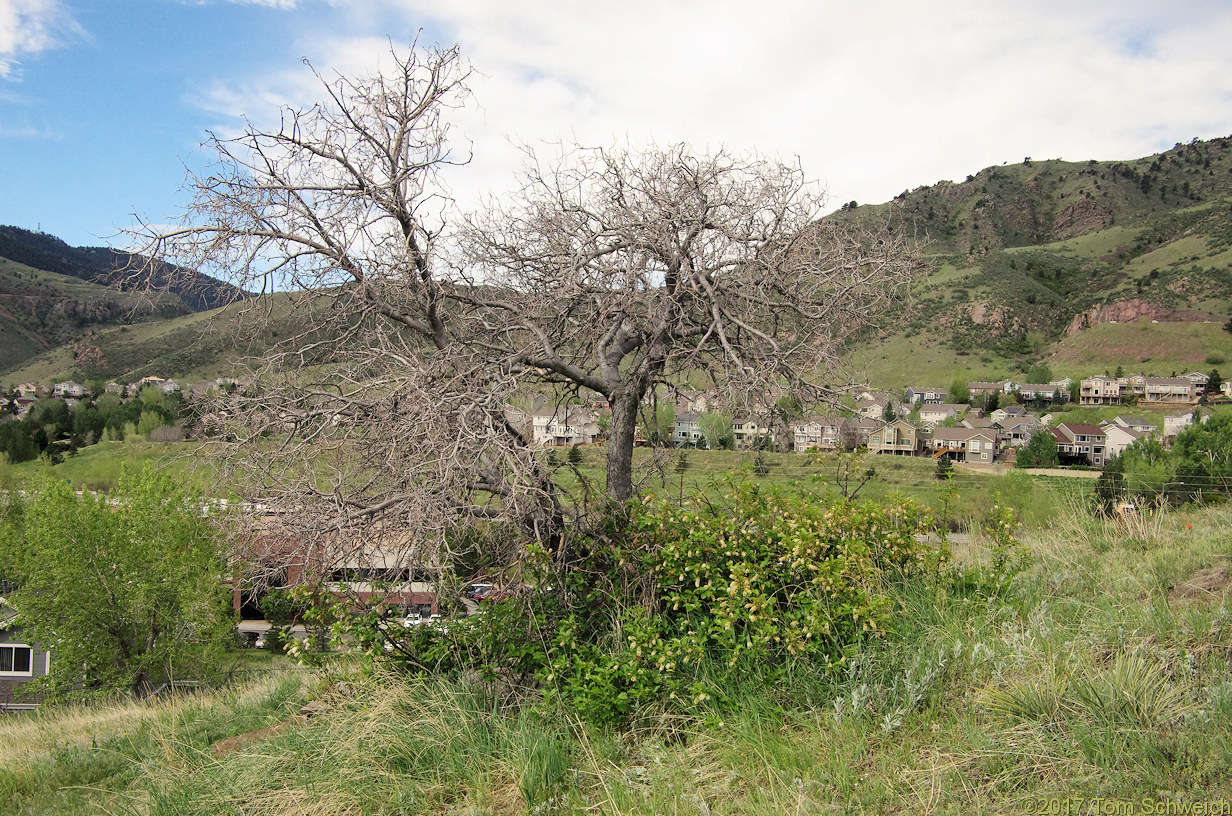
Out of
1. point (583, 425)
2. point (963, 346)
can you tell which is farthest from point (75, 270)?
point (583, 425)

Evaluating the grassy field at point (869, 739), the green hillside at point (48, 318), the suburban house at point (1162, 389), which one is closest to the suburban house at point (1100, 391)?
the suburban house at point (1162, 389)

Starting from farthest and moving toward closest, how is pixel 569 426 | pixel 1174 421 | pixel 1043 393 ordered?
pixel 1043 393, pixel 1174 421, pixel 569 426

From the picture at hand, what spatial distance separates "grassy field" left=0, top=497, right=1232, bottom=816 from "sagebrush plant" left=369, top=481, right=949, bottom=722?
18 cm

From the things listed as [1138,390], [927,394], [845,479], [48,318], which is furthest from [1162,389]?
[48,318]

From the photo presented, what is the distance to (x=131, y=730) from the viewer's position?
267 inches

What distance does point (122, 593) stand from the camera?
66.5 ft

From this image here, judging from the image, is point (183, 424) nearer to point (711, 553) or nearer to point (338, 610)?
Result: point (338, 610)

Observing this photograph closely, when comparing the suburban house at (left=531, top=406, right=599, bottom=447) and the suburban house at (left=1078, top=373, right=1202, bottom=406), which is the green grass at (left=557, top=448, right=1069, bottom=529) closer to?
the suburban house at (left=531, top=406, right=599, bottom=447)

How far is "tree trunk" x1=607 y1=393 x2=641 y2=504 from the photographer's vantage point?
481 cm

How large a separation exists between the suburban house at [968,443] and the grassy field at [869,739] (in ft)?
147

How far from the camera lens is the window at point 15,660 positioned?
982 inches

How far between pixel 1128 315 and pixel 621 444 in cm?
7913

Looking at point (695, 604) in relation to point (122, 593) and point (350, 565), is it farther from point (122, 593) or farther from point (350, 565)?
point (122, 593)

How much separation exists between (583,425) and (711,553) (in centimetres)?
176
